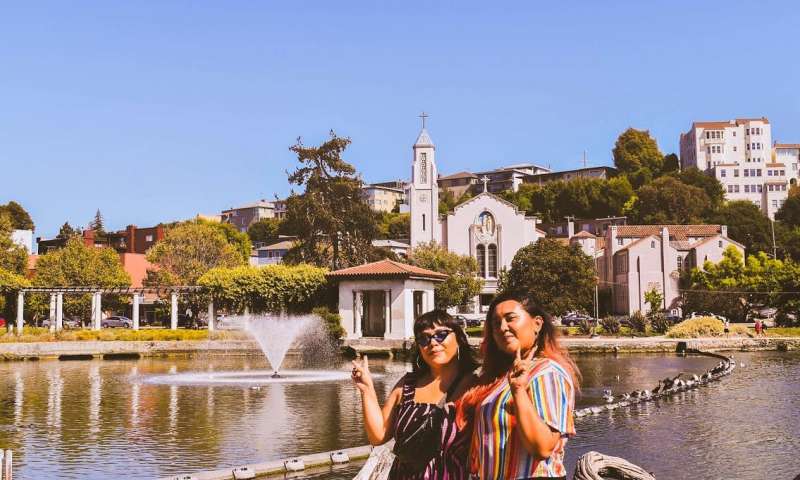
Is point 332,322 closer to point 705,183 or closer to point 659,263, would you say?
point 659,263

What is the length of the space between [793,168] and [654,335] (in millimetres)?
104822

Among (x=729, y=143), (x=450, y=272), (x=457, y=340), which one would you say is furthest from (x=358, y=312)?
(x=729, y=143)

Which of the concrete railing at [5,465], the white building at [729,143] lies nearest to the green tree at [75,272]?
the concrete railing at [5,465]

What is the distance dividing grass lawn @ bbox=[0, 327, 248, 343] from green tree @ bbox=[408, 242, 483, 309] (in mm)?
20563

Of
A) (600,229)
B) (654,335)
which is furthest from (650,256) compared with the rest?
(600,229)

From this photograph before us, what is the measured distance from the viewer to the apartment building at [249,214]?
17093cm

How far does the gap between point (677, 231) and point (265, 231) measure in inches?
2980

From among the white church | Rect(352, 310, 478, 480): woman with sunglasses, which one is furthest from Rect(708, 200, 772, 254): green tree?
Rect(352, 310, 478, 480): woman with sunglasses

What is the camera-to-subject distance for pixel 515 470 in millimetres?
4695

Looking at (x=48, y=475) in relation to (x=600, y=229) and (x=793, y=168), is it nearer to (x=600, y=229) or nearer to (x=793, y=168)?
(x=600, y=229)

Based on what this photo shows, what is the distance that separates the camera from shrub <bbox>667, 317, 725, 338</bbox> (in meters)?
51.2

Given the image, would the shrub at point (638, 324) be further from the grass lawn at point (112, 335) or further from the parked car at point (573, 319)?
the grass lawn at point (112, 335)

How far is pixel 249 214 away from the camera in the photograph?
174 m

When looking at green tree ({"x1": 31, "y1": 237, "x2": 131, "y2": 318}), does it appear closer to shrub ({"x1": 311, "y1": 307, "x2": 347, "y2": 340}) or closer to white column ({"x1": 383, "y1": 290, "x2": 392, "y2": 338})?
shrub ({"x1": 311, "y1": 307, "x2": 347, "y2": 340})
